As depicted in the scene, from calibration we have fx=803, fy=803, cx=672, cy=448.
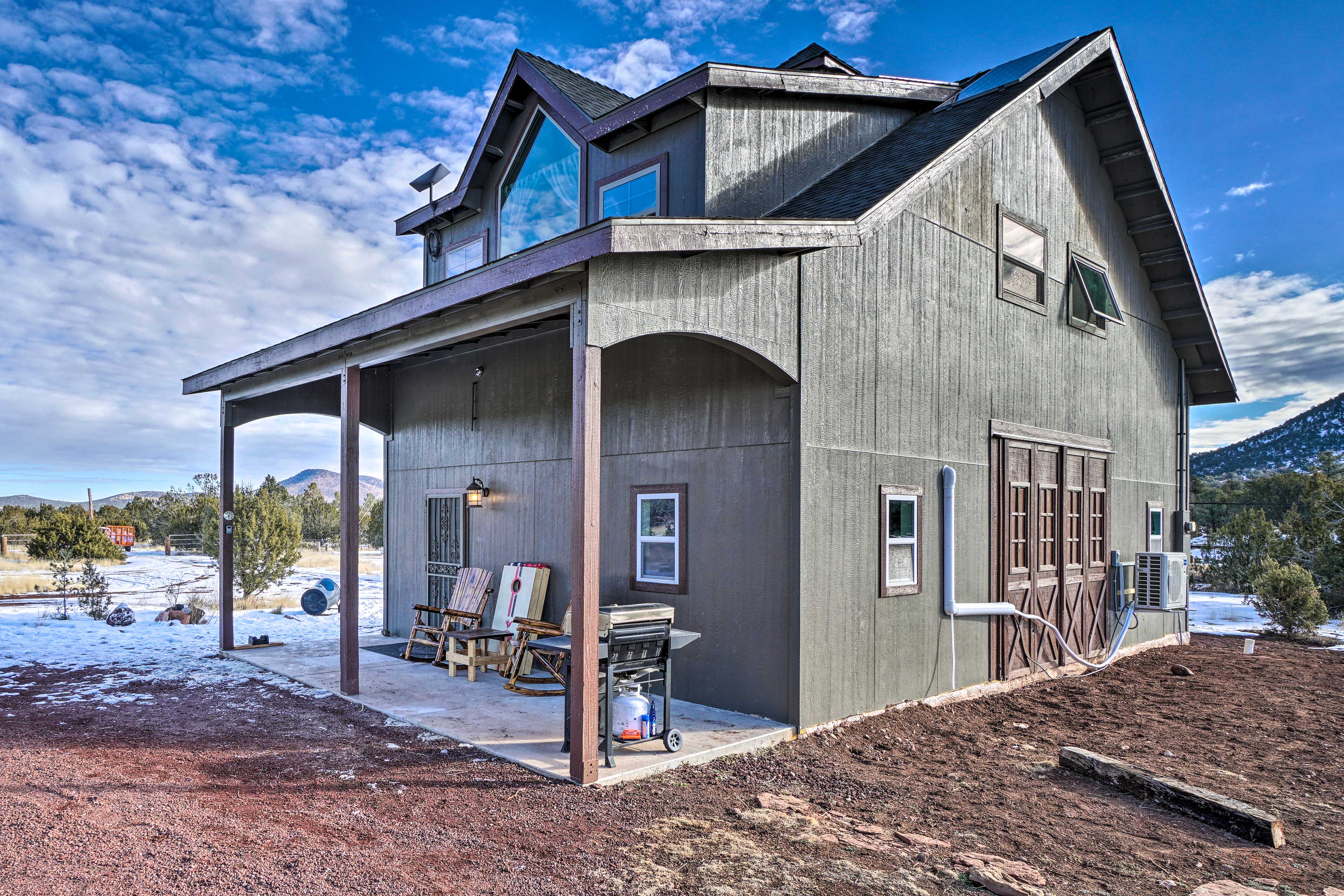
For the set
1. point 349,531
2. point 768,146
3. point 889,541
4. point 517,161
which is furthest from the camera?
point 517,161

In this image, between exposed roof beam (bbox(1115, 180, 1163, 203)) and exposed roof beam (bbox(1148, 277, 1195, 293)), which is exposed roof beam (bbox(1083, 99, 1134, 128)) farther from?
exposed roof beam (bbox(1148, 277, 1195, 293))

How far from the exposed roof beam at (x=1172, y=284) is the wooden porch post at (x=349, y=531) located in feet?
33.7

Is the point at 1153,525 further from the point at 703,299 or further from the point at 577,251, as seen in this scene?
the point at 577,251

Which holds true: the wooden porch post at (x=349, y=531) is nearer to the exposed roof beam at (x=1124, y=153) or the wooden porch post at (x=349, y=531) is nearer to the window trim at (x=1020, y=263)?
the window trim at (x=1020, y=263)

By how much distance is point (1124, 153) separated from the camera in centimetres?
964

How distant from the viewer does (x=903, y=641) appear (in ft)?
21.7

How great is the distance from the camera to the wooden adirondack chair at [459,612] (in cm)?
807

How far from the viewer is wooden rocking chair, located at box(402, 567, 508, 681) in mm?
7473

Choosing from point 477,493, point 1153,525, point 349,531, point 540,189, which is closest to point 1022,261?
point 1153,525

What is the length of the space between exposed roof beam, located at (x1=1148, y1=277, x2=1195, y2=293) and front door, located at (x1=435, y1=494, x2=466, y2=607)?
960 cm

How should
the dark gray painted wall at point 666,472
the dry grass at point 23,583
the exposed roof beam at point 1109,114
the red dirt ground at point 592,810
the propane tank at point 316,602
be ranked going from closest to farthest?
the red dirt ground at point 592,810 < the dark gray painted wall at point 666,472 < the exposed roof beam at point 1109,114 < the propane tank at point 316,602 < the dry grass at point 23,583

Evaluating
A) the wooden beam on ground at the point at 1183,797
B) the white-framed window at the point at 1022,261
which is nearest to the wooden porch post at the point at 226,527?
the wooden beam on ground at the point at 1183,797

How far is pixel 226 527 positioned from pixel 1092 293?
1042cm

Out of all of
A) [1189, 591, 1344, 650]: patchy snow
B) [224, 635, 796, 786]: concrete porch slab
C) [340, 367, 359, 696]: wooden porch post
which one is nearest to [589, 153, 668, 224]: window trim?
[340, 367, 359, 696]: wooden porch post
